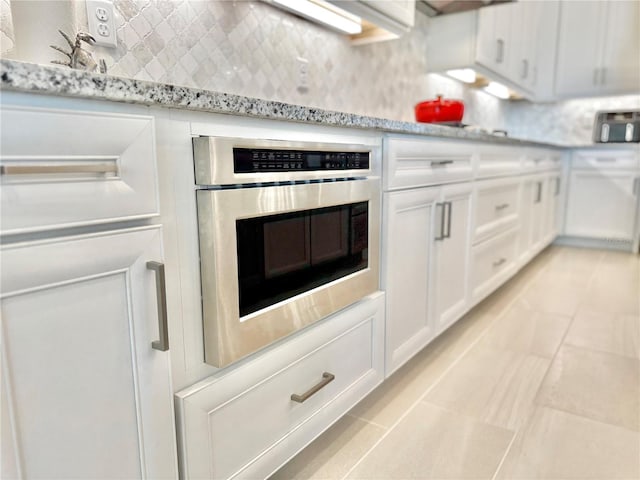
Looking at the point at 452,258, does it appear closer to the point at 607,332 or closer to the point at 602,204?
the point at 607,332

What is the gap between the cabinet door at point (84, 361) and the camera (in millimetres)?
612

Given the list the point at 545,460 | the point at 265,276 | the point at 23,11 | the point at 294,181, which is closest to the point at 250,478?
the point at 265,276

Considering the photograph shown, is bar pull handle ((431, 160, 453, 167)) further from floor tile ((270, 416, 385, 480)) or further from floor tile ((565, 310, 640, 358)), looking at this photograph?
floor tile ((565, 310, 640, 358))

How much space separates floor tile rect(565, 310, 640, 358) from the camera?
6.58 ft

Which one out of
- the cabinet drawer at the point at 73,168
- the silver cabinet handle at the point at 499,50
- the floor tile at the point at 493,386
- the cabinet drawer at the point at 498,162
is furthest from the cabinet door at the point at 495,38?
the cabinet drawer at the point at 73,168

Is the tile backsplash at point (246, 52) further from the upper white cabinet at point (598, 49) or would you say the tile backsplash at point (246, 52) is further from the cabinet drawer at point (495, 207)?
the upper white cabinet at point (598, 49)

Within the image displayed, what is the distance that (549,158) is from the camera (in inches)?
138

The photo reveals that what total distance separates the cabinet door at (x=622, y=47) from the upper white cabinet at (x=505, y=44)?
43cm

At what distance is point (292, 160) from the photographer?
1.01 m

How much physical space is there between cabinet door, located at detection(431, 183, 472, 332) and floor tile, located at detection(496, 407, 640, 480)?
21.5 inches

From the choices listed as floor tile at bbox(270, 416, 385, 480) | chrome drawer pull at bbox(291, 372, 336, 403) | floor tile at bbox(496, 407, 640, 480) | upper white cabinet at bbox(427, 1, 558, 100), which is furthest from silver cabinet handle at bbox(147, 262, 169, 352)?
upper white cabinet at bbox(427, 1, 558, 100)

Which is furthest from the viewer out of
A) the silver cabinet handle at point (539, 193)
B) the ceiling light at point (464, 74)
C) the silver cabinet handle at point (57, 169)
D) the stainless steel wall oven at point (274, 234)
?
the silver cabinet handle at point (539, 193)

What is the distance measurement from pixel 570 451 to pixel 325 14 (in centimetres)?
177

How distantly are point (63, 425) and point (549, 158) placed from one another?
3663 mm
